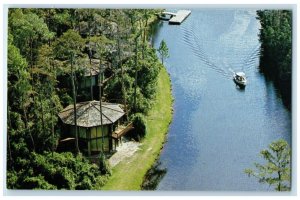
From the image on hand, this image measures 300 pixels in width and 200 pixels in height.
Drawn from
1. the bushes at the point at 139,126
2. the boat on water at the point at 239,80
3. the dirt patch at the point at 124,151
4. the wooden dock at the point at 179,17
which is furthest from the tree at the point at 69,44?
the boat on water at the point at 239,80

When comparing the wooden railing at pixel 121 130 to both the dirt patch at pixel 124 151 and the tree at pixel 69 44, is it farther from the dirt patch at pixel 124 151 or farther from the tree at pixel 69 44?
the tree at pixel 69 44

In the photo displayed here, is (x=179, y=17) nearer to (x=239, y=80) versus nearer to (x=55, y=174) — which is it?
(x=239, y=80)

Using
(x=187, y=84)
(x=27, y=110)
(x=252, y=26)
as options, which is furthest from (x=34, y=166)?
(x=252, y=26)

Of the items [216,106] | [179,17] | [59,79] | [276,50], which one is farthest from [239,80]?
[59,79]

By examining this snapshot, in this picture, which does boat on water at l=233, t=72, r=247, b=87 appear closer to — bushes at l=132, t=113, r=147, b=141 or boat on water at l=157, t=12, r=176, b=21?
boat on water at l=157, t=12, r=176, b=21

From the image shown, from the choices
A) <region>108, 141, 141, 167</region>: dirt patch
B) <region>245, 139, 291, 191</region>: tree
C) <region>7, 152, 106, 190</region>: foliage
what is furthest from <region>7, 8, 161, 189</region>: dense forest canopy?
<region>245, 139, 291, 191</region>: tree

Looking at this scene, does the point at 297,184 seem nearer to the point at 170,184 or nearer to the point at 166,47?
the point at 170,184
